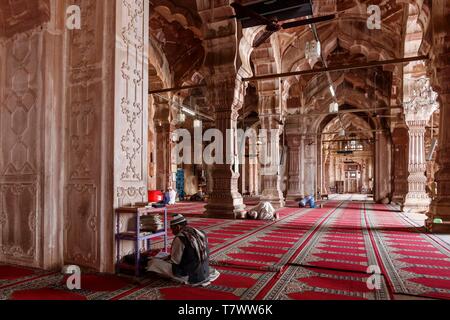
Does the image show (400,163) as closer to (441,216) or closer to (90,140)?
(441,216)

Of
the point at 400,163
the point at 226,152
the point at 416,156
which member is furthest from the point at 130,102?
the point at 400,163

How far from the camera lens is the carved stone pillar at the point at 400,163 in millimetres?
14352

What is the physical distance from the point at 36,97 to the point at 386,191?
51.0 feet

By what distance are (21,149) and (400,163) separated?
14419 millimetres

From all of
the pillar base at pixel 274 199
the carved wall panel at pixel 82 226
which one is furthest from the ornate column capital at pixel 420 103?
the carved wall panel at pixel 82 226

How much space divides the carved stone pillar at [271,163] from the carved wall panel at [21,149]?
8.87 m

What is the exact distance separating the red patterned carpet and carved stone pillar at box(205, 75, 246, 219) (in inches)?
109

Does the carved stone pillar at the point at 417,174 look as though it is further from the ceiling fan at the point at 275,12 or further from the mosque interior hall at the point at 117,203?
the ceiling fan at the point at 275,12

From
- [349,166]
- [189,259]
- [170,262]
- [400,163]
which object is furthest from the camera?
[349,166]

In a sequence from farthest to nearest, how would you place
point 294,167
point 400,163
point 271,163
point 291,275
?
point 294,167 < point 400,163 < point 271,163 < point 291,275

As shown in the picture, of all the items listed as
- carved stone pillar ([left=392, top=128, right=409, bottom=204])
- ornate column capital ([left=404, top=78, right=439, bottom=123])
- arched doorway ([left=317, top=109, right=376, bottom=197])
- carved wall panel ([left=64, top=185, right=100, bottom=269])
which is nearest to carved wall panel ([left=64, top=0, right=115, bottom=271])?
carved wall panel ([left=64, top=185, right=100, bottom=269])

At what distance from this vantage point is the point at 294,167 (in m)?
17.4

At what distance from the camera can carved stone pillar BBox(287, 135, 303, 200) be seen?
17125mm
